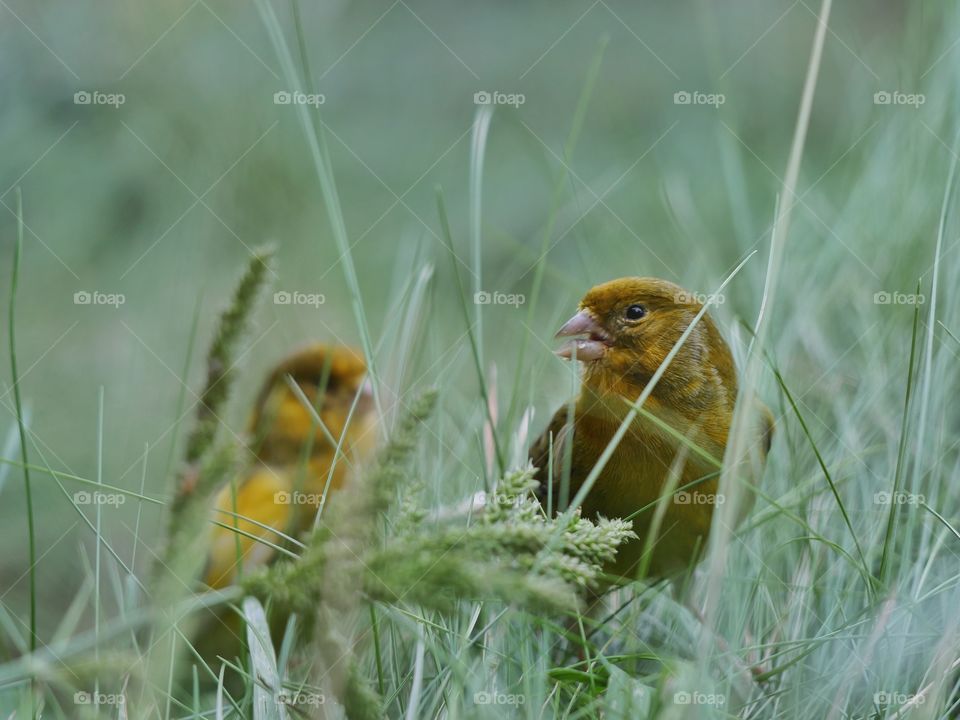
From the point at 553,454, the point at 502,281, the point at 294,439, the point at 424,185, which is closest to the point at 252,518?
the point at 294,439

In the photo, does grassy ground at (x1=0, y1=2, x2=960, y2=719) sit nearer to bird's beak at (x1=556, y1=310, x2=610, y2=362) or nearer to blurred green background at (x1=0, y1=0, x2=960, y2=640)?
blurred green background at (x1=0, y1=0, x2=960, y2=640)

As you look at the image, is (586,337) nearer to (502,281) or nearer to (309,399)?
(502,281)

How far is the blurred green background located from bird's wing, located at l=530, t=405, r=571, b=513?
159 millimetres

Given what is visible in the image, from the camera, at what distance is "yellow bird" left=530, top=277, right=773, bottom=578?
7.00 feet

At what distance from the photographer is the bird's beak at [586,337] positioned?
7.54 feet

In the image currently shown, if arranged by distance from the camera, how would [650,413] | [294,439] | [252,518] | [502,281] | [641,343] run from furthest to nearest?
1. [294,439]
2. [502,281]
3. [252,518]
4. [641,343]
5. [650,413]

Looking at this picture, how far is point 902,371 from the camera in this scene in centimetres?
261

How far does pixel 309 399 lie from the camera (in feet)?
12.3

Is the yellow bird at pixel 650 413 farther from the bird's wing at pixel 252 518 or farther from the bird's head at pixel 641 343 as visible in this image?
the bird's wing at pixel 252 518

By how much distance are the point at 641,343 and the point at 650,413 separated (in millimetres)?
196

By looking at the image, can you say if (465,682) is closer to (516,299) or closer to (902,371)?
(516,299)

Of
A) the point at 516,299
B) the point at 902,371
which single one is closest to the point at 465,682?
the point at 516,299

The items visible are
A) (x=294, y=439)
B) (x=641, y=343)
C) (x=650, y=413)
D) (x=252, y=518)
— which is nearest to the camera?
(x=650, y=413)

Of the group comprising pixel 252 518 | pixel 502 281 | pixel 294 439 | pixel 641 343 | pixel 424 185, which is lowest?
pixel 252 518
